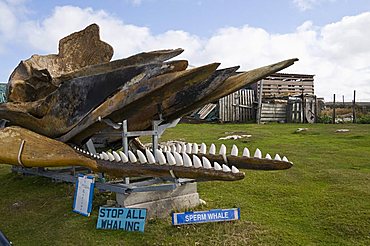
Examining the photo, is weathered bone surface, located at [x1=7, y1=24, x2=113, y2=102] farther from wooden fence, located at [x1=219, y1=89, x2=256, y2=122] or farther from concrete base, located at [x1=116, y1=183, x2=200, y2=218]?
wooden fence, located at [x1=219, y1=89, x2=256, y2=122]

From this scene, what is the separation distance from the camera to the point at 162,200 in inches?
204

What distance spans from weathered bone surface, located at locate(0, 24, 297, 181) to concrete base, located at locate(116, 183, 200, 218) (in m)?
0.89

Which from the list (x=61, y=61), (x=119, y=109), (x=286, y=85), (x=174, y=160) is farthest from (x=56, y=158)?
(x=286, y=85)

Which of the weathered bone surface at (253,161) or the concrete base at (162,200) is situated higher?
the weathered bone surface at (253,161)

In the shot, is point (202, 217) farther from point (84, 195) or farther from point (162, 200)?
point (84, 195)

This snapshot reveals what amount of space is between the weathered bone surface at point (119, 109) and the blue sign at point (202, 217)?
2.46 ft

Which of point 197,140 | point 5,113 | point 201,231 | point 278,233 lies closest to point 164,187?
point 201,231

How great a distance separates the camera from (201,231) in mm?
4477

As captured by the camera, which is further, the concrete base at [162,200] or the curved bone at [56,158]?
the concrete base at [162,200]

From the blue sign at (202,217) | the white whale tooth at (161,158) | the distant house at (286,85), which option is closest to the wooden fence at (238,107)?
the distant house at (286,85)

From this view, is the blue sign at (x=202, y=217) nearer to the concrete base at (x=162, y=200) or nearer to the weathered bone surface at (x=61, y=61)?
the concrete base at (x=162, y=200)

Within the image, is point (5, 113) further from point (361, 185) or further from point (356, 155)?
point (356, 155)

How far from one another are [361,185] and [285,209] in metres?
1.48

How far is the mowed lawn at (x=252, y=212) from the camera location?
170 inches
